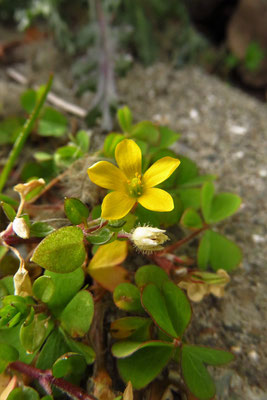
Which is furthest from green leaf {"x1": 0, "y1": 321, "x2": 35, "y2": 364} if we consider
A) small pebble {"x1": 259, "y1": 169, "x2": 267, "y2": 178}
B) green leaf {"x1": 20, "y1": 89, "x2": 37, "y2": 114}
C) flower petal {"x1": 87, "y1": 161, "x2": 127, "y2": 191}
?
small pebble {"x1": 259, "y1": 169, "x2": 267, "y2": 178}

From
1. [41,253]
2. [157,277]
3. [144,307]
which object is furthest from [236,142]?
[41,253]

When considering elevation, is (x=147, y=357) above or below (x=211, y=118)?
below

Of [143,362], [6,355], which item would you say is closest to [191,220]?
[143,362]

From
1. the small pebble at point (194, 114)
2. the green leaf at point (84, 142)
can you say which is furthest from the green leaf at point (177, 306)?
the small pebble at point (194, 114)

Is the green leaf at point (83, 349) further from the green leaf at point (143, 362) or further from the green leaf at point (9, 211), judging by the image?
the green leaf at point (9, 211)

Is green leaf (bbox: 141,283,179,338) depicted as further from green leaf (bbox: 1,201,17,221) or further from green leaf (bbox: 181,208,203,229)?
green leaf (bbox: 1,201,17,221)

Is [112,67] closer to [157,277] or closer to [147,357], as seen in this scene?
[157,277]
